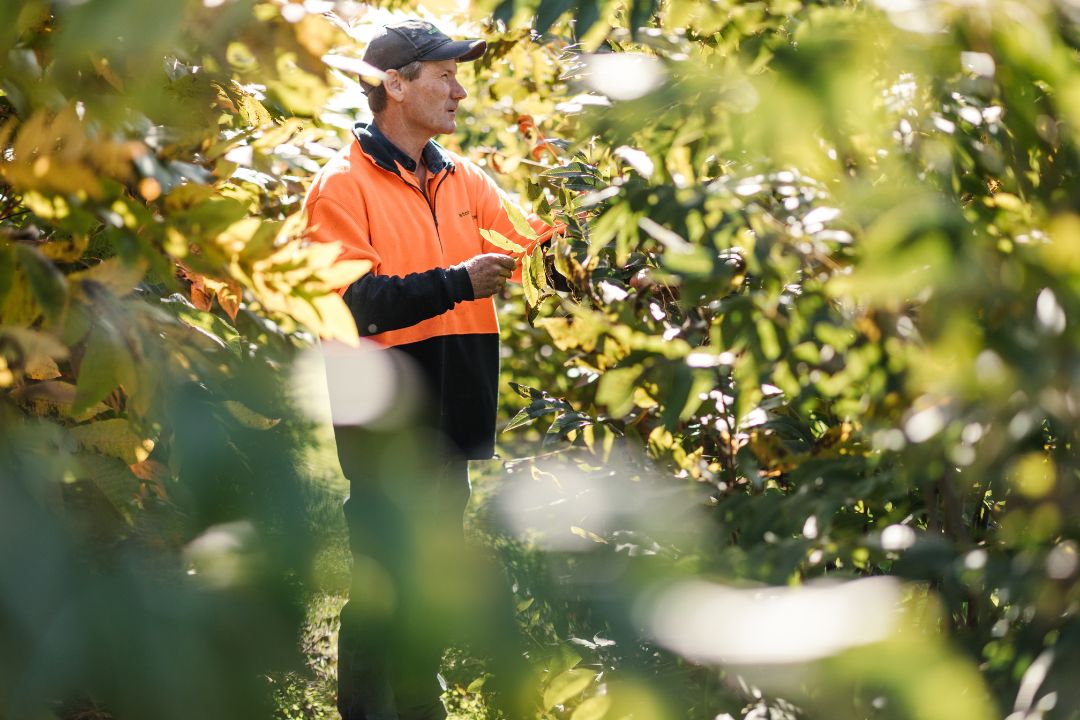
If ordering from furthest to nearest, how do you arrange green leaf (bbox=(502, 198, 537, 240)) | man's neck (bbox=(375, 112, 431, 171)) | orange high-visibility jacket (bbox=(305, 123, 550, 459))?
1. man's neck (bbox=(375, 112, 431, 171))
2. orange high-visibility jacket (bbox=(305, 123, 550, 459))
3. green leaf (bbox=(502, 198, 537, 240))

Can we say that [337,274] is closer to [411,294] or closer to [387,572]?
[411,294]

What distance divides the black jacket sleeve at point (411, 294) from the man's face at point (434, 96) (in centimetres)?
48

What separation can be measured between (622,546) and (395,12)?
1.83 metres

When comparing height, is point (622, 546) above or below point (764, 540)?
below

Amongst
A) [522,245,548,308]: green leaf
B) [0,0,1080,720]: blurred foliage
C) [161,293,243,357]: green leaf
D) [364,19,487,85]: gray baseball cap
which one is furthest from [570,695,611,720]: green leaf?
[364,19,487,85]: gray baseball cap

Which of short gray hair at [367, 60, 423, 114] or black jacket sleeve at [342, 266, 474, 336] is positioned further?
short gray hair at [367, 60, 423, 114]

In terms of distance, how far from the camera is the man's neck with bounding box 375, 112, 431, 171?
3.13m

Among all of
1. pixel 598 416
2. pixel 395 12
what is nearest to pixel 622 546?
pixel 598 416

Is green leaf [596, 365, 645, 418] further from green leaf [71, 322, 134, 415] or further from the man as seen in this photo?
the man

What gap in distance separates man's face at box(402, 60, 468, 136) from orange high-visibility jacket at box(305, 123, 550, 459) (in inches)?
4.7

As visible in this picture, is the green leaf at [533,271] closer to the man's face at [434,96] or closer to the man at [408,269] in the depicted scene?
the man at [408,269]

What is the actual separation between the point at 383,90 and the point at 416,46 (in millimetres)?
162

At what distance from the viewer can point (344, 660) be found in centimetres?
306

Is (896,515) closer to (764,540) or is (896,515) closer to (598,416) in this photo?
(764,540)
